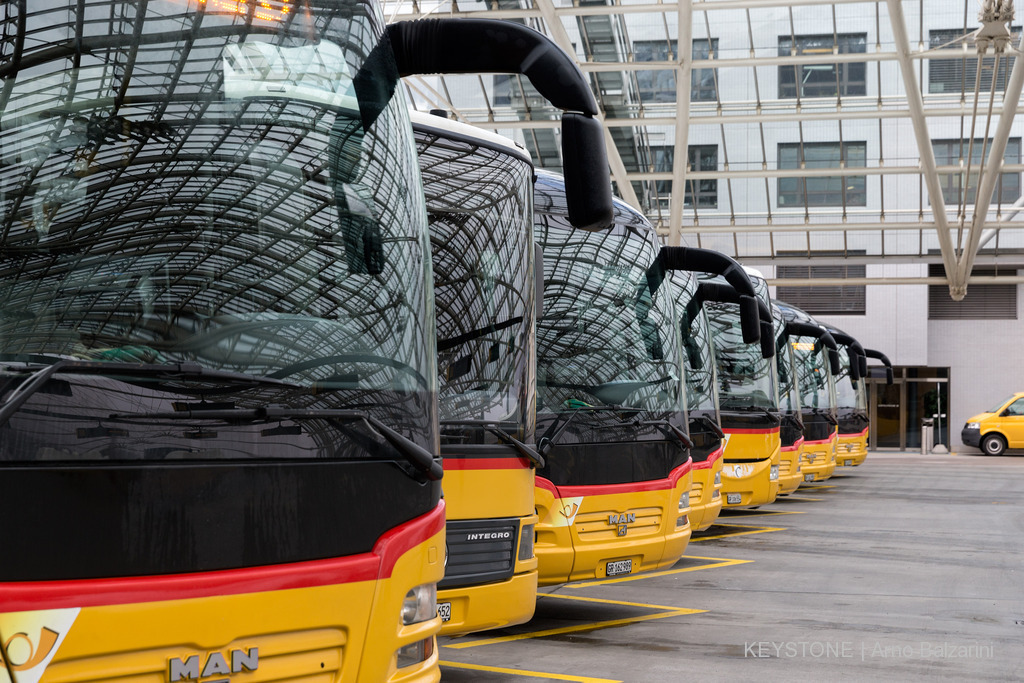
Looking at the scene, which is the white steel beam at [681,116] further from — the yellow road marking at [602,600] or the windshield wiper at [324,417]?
the windshield wiper at [324,417]

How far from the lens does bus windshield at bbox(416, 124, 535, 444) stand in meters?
5.69

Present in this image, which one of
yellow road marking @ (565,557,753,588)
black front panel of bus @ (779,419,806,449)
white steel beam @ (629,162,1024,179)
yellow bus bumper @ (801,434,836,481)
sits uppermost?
white steel beam @ (629,162,1024,179)

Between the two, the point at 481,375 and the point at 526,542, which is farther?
the point at 526,542

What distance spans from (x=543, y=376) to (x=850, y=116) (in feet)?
75.4

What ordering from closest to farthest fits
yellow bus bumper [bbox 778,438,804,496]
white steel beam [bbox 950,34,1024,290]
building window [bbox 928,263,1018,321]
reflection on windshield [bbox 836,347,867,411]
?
yellow bus bumper [bbox 778,438,804,496] → white steel beam [bbox 950,34,1024,290] → reflection on windshield [bbox 836,347,867,411] → building window [bbox 928,263,1018,321]

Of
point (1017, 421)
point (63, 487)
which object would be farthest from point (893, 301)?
point (63, 487)

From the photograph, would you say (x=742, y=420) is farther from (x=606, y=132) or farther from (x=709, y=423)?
(x=606, y=132)

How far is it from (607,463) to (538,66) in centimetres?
408

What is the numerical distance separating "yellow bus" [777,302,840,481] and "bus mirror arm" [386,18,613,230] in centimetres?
1604

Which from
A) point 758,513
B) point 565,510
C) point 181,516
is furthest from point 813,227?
point 181,516

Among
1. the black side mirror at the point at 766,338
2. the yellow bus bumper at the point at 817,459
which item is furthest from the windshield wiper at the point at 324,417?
the yellow bus bumper at the point at 817,459

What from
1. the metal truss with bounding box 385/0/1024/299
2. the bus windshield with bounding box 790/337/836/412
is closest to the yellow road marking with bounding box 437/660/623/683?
the bus windshield with bounding box 790/337/836/412

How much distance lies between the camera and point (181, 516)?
305 cm

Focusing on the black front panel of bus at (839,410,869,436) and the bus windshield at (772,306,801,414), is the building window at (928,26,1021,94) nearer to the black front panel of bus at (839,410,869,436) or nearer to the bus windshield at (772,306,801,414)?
the black front panel of bus at (839,410,869,436)
